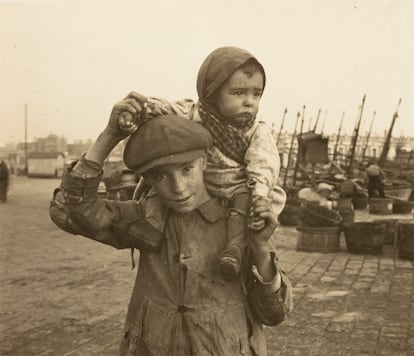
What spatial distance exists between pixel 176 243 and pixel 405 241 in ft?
31.4

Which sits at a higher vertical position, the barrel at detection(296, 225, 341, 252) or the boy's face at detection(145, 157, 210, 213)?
the boy's face at detection(145, 157, 210, 213)

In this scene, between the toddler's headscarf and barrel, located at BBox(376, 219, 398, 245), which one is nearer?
the toddler's headscarf

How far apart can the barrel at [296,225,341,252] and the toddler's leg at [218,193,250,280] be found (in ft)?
32.5

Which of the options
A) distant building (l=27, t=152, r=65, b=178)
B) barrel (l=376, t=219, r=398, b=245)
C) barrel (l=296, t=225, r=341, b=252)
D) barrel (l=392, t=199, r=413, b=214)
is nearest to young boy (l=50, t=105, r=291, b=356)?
barrel (l=296, t=225, r=341, b=252)

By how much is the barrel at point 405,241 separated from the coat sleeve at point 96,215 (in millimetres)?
9419

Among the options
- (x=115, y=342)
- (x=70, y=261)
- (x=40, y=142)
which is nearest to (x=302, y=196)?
(x=70, y=261)

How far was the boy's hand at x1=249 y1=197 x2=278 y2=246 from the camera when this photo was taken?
6.86 ft

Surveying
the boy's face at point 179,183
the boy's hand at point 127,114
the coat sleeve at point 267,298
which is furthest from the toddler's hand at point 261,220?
the boy's hand at point 127,114

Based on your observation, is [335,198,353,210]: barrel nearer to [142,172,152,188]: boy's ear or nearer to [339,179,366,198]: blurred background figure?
[339,179,366,198]: blurred background figure

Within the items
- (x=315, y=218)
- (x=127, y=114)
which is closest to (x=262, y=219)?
(x=127, y=114)

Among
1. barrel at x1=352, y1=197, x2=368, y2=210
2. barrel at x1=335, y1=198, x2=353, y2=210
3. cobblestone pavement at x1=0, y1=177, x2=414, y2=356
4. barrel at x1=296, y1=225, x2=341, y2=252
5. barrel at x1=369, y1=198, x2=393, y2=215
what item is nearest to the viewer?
cobblestone pavement at x1=0, y1=177, x2=414, y2=356

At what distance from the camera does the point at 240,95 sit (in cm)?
222

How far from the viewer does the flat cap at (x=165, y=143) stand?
82.3 inches

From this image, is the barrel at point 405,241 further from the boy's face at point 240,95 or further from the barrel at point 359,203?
the barrel at point 359,203
